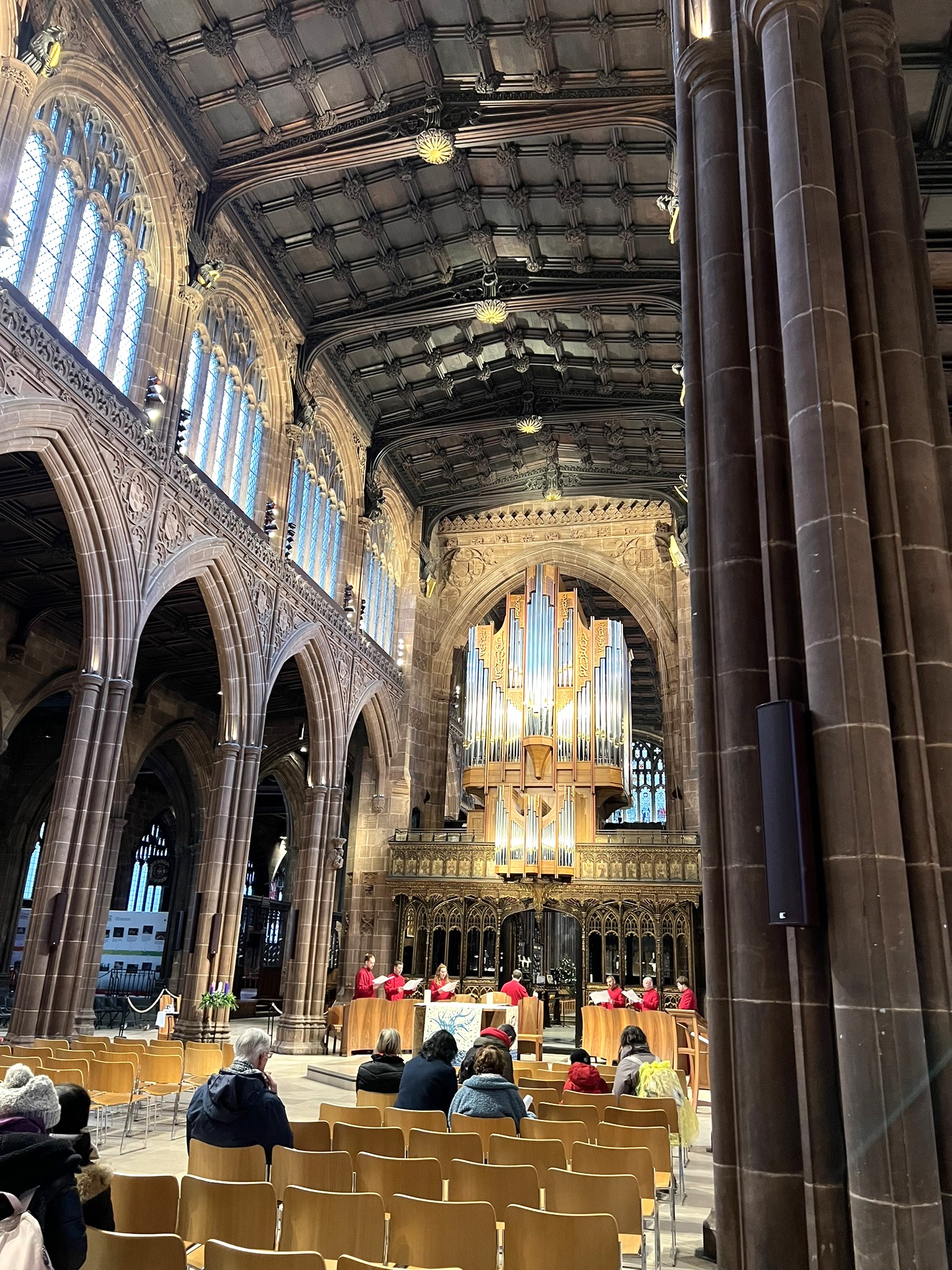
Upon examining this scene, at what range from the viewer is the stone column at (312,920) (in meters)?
17.5

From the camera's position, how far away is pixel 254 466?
16891 mm

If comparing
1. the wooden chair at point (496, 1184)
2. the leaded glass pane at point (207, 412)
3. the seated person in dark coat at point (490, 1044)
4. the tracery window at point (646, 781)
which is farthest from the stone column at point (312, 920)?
the tracery window at point (646, 781)

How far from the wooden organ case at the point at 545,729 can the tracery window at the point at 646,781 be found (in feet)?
48.0

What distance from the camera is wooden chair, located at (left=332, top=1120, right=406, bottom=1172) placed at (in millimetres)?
4785

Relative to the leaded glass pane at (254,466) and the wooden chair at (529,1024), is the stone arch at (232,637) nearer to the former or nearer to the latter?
the leaded glass pane at (254,466)

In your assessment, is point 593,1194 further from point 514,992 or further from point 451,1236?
point 514,992

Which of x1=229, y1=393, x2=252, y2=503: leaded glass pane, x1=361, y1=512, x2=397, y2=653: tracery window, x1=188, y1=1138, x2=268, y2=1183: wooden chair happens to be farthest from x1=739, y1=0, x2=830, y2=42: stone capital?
x1=361, y1=512, x2=397, y2=653: tracery window

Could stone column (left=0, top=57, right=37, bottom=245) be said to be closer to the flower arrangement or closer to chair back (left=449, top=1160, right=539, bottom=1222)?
chair back (left=449, top=1160, right=539, bottom=1222)

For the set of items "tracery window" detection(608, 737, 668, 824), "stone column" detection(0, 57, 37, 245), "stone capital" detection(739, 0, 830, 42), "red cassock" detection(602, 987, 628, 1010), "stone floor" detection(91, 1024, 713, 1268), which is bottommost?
"stone floor" detection(91, 1024, 713, 1268)

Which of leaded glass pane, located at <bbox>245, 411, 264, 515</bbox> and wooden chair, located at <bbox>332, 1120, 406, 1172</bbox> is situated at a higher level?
leaded glass pane, located at <bbox>245, 411, 264, 515</bbox>

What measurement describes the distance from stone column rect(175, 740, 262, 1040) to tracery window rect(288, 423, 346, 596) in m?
4.60

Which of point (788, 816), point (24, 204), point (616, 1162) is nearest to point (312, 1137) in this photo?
point (616, 1162)

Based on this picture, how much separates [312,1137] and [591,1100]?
7.08 ft

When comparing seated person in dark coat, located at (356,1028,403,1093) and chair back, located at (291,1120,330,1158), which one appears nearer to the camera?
chair back, located at (291,1120,330,1158)
